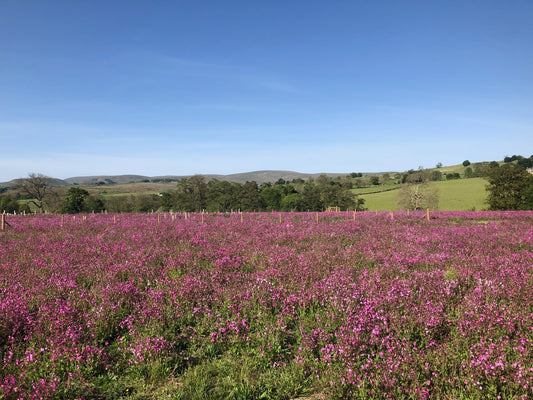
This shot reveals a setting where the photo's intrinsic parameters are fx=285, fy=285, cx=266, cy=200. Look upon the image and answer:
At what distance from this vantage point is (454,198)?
66812mm

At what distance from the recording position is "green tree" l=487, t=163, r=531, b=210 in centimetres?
4434

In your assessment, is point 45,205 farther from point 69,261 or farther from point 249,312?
point 249,312

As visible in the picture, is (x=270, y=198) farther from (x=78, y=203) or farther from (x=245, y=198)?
(x=78, y=203)

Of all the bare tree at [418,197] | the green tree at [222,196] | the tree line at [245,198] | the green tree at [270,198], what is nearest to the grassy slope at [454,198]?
the bare tree at [418,197]

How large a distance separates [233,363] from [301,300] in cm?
167

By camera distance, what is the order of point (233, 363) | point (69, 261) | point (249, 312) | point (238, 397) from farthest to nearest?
point (69, 261)
point (249, 312)
point (233, 363)
point (238, 397)

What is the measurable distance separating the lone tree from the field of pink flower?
67806 millimetres

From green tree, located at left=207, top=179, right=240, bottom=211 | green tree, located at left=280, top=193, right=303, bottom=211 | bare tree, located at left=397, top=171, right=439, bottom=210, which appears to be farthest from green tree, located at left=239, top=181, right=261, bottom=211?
bare tree, located at left=397, top=171, right=439, bottom=210

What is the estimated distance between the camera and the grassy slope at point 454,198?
5969 centimetres

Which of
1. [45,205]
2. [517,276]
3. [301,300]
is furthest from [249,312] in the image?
[45,205]

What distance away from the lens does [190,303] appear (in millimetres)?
4770

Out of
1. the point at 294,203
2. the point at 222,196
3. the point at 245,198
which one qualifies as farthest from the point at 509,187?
the point at 222,196

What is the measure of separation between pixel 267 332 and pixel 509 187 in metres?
58.1

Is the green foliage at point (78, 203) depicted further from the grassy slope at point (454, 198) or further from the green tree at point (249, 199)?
the grassy slope at point (454, 198)
